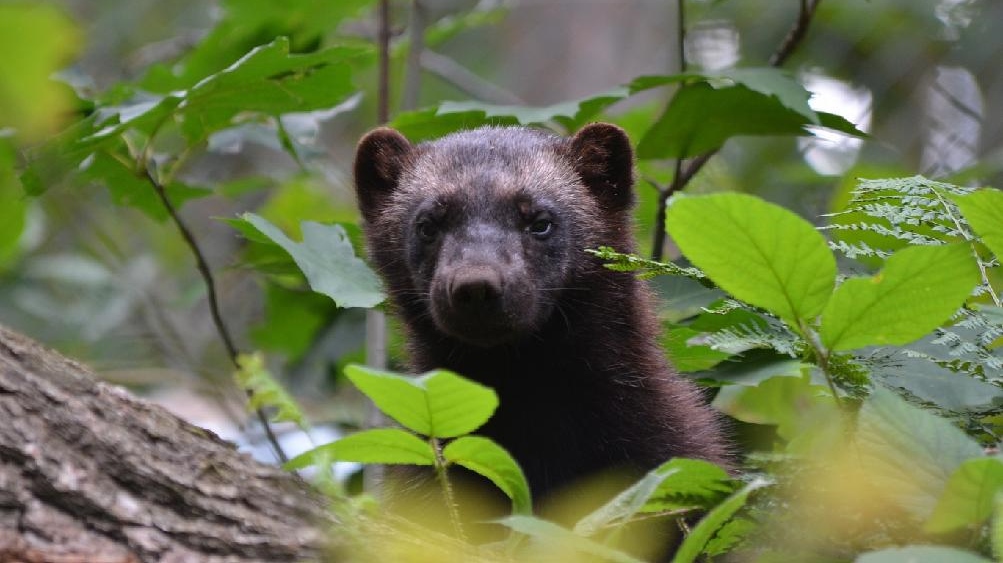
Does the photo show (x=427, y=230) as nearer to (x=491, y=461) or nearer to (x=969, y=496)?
(x=491, y=461)

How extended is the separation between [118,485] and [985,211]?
1513 mm

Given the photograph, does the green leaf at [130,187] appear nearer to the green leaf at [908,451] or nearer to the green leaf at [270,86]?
the green leaf at [270,86]

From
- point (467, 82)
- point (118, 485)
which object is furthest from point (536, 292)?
point (467, 82)

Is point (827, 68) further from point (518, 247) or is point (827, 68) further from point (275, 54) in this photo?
point (275, 54)

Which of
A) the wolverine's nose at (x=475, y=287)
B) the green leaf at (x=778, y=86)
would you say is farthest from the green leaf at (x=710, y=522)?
the green leaf at (x=778, y=86)

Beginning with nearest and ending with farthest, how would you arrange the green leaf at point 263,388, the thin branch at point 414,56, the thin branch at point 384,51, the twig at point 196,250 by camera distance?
the green leaf at point 263,388, the twig at point 196,250, the thin branch at point 384,51, the thin branch at point 414,56

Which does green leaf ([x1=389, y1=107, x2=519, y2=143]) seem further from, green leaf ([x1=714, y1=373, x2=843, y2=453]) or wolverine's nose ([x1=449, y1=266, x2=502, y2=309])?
green leaf ([x1=714, y1=373, x2=843, y2=453])

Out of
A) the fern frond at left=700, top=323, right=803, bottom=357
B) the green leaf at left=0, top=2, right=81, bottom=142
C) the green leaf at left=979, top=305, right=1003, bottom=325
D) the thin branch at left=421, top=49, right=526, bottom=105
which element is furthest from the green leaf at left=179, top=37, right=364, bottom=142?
the green leaf at left=0, top=2, right=81, bottom=142

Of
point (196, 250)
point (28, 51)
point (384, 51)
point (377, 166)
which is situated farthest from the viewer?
point (384, 51)

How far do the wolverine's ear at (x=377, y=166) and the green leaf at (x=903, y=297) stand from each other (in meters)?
2.46

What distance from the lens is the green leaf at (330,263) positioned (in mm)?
2646

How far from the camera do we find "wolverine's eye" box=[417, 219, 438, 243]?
350 cm

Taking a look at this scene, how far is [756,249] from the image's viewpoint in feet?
5.20

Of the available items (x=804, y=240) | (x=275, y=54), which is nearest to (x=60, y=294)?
(x=275, y=54)
